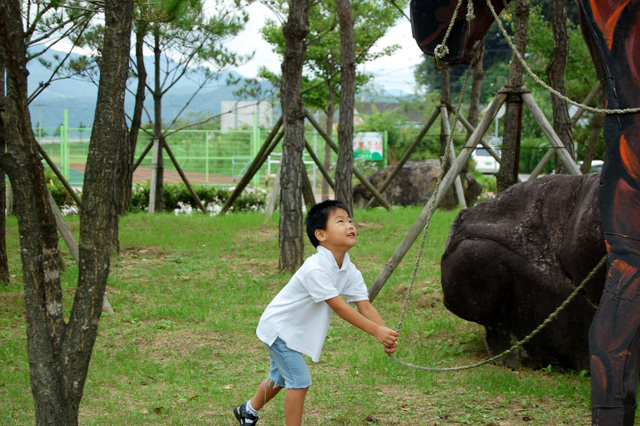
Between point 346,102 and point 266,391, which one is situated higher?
point 346,102

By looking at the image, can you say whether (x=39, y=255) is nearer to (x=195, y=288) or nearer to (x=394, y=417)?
(x=394, y=417)

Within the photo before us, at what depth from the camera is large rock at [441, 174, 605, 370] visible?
4.04 meters

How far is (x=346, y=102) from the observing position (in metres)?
10.3

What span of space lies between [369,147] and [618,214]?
2089 centimetres

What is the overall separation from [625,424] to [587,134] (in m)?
15.3

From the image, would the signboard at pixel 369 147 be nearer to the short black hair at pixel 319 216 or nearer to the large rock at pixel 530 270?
the large rock at pixel 530 270

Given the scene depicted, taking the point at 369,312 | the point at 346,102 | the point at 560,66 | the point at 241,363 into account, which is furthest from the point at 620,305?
the point at 346,102

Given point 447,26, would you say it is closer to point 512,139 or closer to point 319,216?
point 319,216

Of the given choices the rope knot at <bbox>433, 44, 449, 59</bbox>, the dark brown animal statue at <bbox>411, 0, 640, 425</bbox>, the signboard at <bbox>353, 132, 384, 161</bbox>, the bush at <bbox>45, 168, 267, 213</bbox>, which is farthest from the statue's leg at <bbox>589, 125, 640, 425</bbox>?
the signboard at <bbox>353, 132, 384, 161</bbox>

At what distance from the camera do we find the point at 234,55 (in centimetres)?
1385

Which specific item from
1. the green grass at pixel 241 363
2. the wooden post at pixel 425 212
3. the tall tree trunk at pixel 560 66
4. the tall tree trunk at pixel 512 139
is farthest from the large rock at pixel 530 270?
the tall tree trunk at pixel 560 66

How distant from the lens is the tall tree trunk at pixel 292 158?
24.4 ft

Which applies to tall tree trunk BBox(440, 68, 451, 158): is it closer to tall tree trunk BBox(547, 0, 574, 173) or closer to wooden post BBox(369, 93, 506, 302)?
tall tree trunk BBox(547, 0, 574, 173)

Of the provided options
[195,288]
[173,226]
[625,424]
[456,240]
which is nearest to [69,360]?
[625,424]
